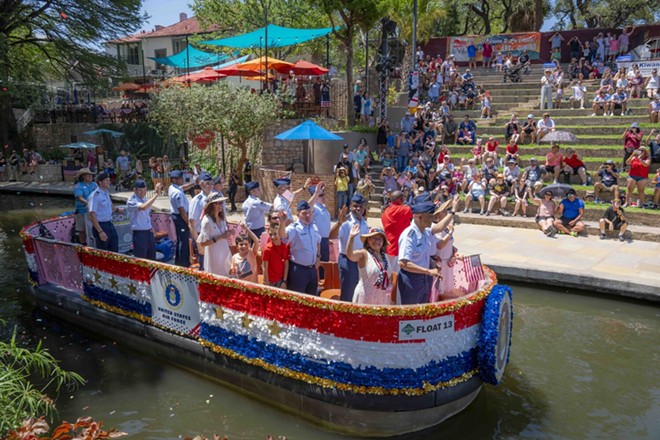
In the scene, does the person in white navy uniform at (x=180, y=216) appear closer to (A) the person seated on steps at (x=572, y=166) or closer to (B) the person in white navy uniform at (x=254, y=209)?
(B) the person in white navy uniform at (x=254, y=209)

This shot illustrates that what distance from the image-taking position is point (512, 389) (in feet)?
23.7

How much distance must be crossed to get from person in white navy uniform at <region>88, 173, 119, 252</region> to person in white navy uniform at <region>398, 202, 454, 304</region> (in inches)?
202

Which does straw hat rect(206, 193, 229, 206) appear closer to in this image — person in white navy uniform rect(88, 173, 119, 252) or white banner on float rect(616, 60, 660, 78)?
person in white navy uniform rect(88, 173, 119, 252)

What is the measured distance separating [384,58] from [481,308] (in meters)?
14.9

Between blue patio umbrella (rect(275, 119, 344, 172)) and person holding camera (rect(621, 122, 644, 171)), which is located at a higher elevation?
blue patio umbrella (rect(275, 119, 344, 172))

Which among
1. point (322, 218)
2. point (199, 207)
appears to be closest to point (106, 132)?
point (199, 207)

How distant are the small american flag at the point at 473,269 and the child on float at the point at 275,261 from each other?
2.23 metres

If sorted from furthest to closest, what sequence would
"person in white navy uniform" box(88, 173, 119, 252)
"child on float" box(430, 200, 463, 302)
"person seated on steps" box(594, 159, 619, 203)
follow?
"person seated on steps" box(594, 159, 619, 203)
"person in white navy uniform" box(88, 173, 119, 252)
"child on float" box(430, 200, 463, 302)

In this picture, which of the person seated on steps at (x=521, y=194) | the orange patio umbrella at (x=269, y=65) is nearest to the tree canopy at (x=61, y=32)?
the orange patio umbrella at (x=269, y=65)

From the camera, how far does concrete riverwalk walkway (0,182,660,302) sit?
10.3 meters

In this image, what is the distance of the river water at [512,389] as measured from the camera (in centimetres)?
639

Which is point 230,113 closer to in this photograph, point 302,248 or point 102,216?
point 102,216

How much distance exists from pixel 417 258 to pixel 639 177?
36.3 feet

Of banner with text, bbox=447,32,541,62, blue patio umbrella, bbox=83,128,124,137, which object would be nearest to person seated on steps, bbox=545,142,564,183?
banner with text, bbox=447,32,541,62
